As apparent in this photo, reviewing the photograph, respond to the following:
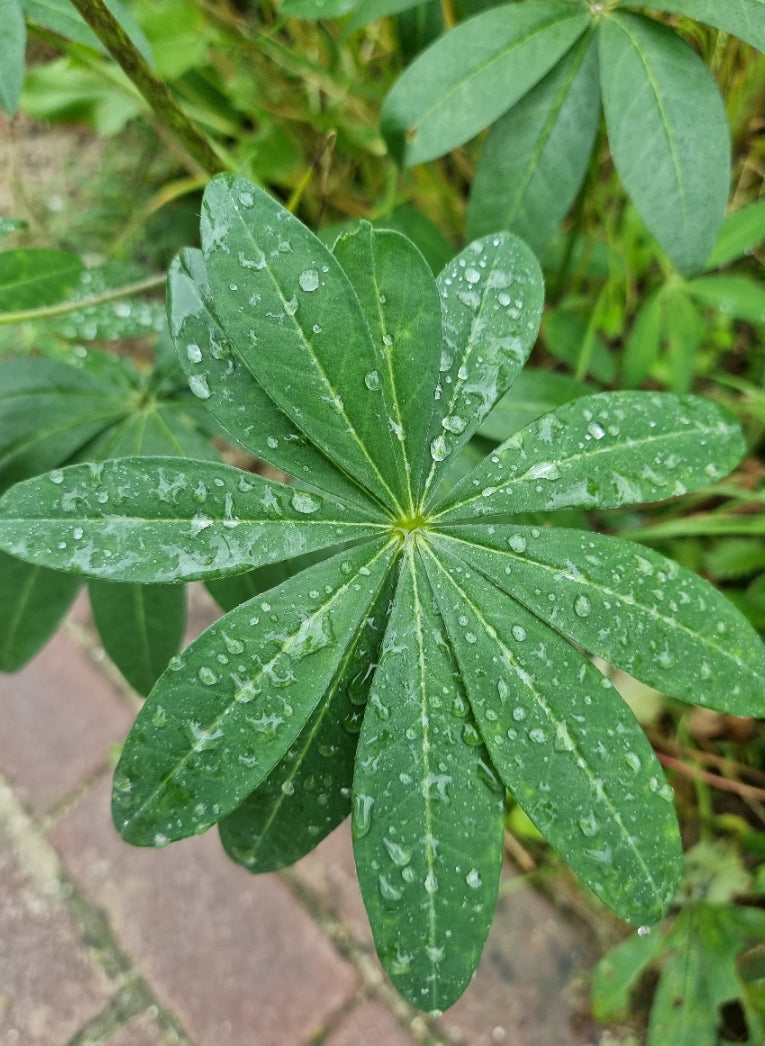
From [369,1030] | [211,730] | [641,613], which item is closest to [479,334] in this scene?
[641,613]

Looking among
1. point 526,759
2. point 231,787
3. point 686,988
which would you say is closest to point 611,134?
point 526,759

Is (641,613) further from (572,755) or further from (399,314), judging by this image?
(399,314)

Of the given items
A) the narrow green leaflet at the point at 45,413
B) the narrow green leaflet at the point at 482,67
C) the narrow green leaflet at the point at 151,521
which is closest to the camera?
the narrow green leaflet at the point at 151,521

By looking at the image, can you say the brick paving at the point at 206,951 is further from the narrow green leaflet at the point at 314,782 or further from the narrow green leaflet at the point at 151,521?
the narrow green leaflet at the point at 151,521

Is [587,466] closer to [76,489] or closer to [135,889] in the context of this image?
[76,489]

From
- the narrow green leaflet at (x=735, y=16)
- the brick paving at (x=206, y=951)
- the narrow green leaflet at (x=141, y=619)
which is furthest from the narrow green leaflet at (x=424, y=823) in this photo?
the brick paving at (x=206, y=951)
